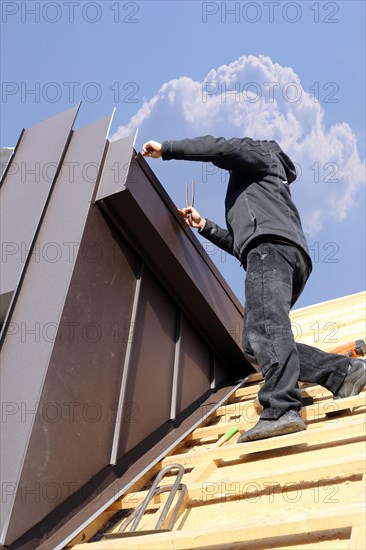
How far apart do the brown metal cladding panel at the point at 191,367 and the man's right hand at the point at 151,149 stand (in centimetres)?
93

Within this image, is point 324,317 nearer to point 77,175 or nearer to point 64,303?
point 77,175

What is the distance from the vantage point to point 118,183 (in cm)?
307

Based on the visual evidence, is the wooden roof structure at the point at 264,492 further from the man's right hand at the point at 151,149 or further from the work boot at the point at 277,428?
the man's right hand at the point at 151,149

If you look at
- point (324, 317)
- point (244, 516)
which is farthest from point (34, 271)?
point (324, 317)

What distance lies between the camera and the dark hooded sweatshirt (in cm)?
317

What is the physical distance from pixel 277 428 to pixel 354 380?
52 centimetres

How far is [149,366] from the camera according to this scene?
317 centimetres

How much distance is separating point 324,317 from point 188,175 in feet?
7.85

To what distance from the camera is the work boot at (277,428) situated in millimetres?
2746

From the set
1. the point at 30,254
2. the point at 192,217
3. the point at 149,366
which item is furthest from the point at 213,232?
the point at 30,254

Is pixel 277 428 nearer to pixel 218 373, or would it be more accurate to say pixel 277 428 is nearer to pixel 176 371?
pixel 176 371

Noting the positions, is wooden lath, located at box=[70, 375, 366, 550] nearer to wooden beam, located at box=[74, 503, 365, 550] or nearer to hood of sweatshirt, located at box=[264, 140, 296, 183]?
wooden beam, located at box=[74, 503, 365, 550]

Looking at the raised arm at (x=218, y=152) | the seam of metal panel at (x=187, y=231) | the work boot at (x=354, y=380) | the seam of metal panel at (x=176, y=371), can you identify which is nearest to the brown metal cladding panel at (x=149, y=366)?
the seam of metal panel at (x=176, y=371)

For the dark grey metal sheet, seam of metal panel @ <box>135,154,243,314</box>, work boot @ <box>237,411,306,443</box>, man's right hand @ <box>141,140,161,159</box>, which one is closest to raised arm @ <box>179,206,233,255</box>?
seam of metal panel @ <box>135,154,243,314</box>
